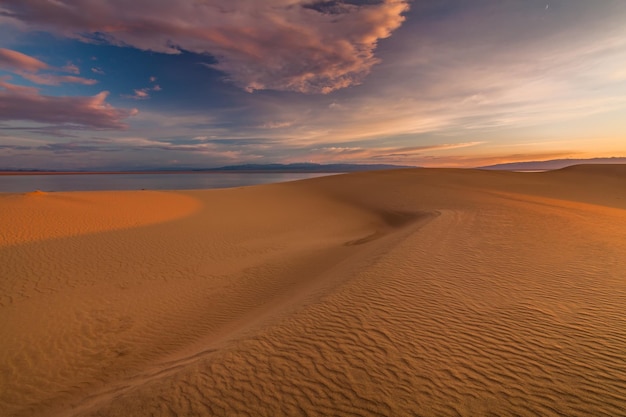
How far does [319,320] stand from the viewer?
5629mm

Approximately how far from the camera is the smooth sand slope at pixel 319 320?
12.3 feet

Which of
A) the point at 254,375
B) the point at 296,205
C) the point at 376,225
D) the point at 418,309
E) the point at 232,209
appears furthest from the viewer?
the point at 296,205

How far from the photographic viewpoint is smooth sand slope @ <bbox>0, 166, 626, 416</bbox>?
12.3 feet

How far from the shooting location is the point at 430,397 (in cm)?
358

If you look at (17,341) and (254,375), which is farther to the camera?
(17,341)

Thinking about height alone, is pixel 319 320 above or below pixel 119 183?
below

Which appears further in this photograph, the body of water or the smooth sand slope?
the body of water

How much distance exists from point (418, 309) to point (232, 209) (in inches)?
873

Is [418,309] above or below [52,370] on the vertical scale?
above

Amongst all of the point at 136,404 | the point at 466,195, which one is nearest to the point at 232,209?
the point at 466,195

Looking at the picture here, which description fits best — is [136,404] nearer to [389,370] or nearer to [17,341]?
[389,370]

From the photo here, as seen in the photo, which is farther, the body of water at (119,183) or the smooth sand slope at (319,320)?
the body of water at (119,183)

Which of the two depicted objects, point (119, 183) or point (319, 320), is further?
point (119, 183)

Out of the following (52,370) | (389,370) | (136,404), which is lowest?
(52,370)
